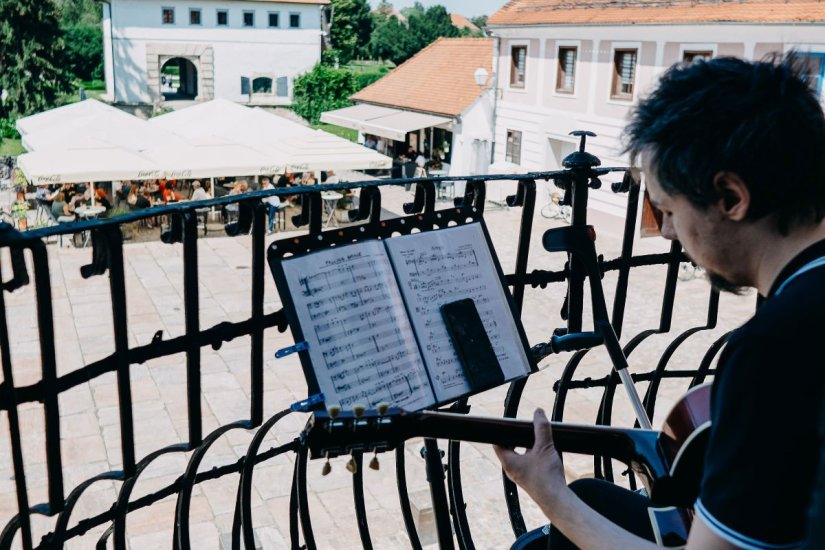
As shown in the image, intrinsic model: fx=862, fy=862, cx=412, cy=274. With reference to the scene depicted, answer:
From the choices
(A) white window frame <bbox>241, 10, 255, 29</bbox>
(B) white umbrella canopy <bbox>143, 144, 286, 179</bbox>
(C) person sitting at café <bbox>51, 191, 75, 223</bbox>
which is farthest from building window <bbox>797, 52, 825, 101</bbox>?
→ (A) white window frame <bbox>241, 10, 255, 29</bbox>

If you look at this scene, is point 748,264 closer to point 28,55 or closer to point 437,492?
point 437,492

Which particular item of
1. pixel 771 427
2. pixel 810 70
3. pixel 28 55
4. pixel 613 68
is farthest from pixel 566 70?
pixel 28 55

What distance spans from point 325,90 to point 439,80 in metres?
12.8

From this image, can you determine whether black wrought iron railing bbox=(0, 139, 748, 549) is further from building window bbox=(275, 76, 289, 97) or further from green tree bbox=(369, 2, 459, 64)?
green tree bbox=(369, 2, 459, 64)

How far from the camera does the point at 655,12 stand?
1834cm

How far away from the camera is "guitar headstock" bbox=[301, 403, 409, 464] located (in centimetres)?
180

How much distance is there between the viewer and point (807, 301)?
1256mm

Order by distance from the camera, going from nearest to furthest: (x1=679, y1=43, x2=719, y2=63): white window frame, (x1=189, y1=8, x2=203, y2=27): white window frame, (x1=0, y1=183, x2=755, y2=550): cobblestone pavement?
1. (x1=0, y1=183, x2=755, y2=550): cobblestone pavement
2. (x1=679, y1=43, x2=719, y2=63): white window frame
3. (x1=189, y1=8, x2=203, y2=27): white window frame

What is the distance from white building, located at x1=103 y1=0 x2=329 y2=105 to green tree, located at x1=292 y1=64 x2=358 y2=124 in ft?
15.6

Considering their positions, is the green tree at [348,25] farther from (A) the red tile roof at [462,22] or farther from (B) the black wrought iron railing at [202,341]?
(B) the black wrought iron railing at [202,341]

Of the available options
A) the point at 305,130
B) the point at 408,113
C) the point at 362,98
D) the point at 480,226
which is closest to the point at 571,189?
the point at 480,226

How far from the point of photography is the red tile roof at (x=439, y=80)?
2581cm

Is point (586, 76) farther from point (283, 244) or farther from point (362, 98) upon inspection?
point (283, 244)

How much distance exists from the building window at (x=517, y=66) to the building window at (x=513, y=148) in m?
1.27
